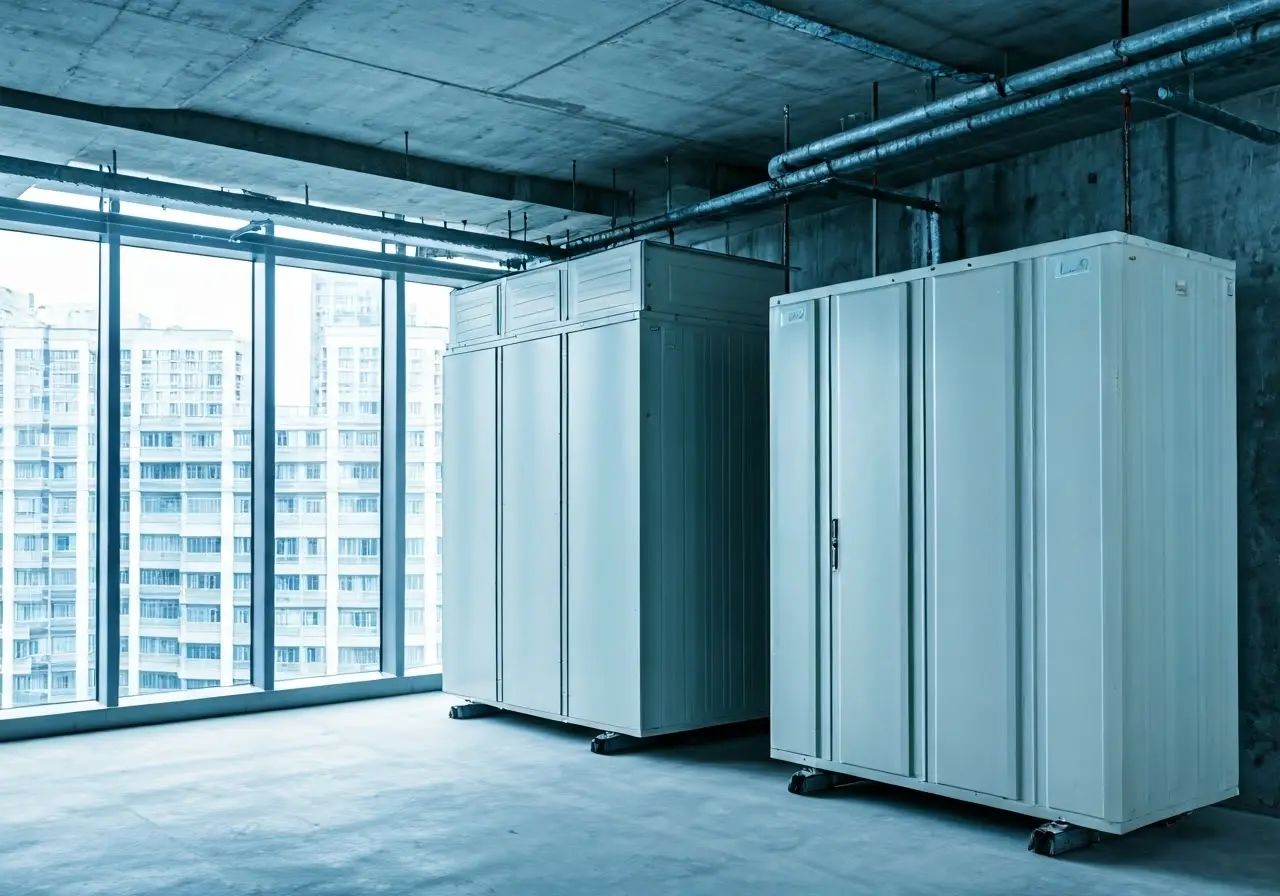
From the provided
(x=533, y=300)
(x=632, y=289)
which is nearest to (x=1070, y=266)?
(x=632, y=289)

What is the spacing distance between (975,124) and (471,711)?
16.9ft

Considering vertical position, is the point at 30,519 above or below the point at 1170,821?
above

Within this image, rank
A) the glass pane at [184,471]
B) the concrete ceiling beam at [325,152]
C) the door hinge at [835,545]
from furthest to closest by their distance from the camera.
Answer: the glass pane at [184,471] < the concrete ceiling beam at [325,152] < the door hinge at [835,545]

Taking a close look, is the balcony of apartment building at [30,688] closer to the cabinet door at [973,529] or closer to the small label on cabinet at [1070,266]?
the cabinet door at [973,529]

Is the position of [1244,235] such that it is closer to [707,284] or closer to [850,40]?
[850,40]

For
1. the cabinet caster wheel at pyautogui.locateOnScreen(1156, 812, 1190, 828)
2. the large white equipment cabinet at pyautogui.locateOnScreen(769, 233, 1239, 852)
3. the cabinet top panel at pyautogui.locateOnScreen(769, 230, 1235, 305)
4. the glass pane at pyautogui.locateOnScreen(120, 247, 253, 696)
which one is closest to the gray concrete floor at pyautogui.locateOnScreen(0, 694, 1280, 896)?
the cabinet caster wheel at pyautogui.locateOnScreen(1156, 812, 1190, 828)

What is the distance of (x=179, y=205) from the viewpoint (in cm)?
732

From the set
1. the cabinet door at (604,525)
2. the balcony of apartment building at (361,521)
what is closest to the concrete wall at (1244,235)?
the cabinet door at (604,525)

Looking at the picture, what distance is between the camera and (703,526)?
7.16 metres

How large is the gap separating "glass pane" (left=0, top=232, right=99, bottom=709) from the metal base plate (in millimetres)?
2435

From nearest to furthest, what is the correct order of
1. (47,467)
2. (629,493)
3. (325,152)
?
(629,493)
(325,152)
(47,467)

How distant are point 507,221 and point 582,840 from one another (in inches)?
204

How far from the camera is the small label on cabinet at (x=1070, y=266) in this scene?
4.91 meters

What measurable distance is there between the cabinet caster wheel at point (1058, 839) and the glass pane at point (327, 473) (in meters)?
5.76
